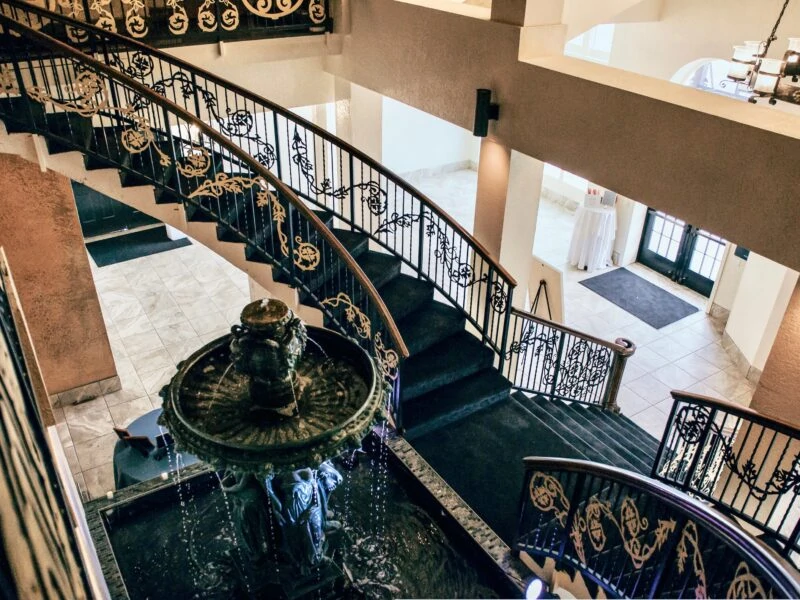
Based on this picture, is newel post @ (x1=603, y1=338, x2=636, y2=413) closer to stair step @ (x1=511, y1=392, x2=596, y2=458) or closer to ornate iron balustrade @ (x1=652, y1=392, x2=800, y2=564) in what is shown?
stair step @ (x1=511, y1=392, x2=596, y2=458)

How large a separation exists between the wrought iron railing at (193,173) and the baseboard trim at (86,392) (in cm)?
346

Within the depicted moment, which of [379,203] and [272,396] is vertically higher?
[272,396]

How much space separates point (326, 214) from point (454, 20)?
236 centimetres

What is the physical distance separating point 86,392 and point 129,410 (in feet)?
2.06

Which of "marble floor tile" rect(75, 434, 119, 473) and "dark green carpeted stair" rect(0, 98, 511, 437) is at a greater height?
"dark green carpeted stair" rect(0, 98, 511, 437)

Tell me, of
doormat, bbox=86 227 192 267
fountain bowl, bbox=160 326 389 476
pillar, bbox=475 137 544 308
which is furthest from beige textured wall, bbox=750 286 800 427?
doormat, bbox=86 227 192 267

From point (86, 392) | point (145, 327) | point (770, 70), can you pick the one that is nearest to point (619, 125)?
point (770, 70)

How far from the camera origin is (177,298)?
11305mm

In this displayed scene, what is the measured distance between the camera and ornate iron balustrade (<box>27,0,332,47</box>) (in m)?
7.30

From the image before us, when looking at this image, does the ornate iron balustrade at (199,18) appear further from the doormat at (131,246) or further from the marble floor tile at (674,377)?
the marble floor tile at (674,377)

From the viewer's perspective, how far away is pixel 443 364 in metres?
6.51

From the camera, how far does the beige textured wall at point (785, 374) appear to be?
17.7 ft

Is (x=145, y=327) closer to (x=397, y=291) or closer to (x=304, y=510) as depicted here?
(x=397, y=291)

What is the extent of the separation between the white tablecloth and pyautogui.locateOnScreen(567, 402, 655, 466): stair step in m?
4.92
